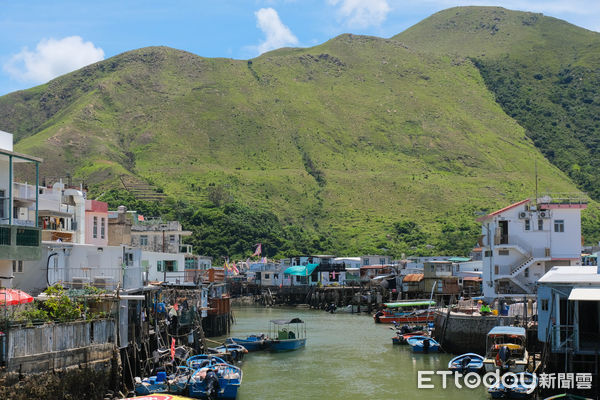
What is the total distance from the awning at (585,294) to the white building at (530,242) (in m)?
32.3

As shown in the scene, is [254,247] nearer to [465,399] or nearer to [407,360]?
[407,360]

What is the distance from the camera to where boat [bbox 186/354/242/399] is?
→ 138ft

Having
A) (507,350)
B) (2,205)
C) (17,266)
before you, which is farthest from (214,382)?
(507,350)

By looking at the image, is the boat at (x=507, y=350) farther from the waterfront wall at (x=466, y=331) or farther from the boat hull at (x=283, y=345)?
the boat hull at (x=283, y=345)

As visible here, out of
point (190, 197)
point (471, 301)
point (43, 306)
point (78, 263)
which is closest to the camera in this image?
point (43, 306)

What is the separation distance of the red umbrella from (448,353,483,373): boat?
2773 centimetres

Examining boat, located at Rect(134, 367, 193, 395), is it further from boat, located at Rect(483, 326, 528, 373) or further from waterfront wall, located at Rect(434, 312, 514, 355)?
waterfront wall, located at Rect(434, 312, 514, 355)

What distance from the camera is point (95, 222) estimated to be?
2625 inches

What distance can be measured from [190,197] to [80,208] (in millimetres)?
131296

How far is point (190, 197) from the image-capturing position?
19400 cm

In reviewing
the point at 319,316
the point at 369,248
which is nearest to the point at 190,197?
the point at 369,248

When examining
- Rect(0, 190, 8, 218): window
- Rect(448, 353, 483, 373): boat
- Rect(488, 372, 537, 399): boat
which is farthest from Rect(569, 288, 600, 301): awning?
Rect(0, 190, 8, 218): window

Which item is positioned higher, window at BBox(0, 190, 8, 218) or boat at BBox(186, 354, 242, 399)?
window at BBox(0, 190, 8, 218)

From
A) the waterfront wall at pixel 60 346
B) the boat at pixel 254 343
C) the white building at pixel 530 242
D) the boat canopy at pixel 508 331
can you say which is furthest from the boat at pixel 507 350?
the waterfront wall at pixel 60 346
